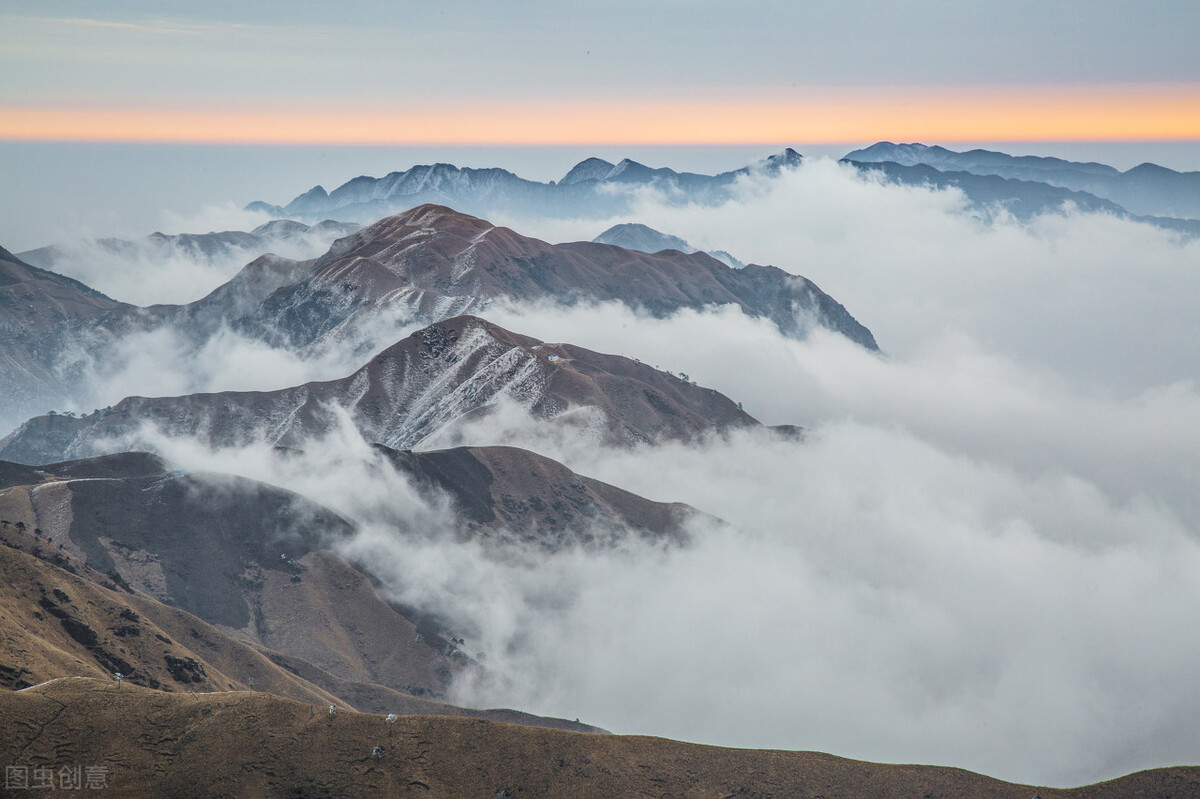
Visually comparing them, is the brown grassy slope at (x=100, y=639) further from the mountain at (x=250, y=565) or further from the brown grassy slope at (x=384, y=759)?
the brown grassy slope at (x=384, y=759)

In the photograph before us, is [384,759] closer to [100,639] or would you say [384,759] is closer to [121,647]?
[121,647]

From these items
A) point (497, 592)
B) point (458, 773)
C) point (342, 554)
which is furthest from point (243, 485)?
point (458, 773)

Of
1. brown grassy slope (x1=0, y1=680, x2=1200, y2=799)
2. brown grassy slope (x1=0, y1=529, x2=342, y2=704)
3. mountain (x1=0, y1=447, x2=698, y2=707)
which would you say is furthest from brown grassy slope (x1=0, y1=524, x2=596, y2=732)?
brown grassy slope (x1=0, y1=680, x2=1200, y2=799)

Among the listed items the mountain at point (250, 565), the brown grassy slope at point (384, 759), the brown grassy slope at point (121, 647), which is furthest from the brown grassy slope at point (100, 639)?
the brown grassy slope at point (384, 759)

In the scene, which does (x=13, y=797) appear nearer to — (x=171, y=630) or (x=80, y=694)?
(x=80, y=694)

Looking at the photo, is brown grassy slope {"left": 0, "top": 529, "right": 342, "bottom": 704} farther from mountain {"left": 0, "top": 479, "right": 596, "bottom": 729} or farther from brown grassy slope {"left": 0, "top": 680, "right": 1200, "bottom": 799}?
brown grassy slope {"left": 0, "top": 680, "right": 1200, "bottom": 799}

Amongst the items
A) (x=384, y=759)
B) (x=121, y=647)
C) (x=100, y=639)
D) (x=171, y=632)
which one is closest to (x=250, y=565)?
(x=171, y=632)

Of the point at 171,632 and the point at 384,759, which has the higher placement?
the point at 384,759

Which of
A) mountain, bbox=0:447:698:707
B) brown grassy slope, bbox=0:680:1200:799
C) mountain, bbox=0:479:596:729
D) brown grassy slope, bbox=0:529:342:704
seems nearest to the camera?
brown grassy slope, bbox=0:680:1200:799
